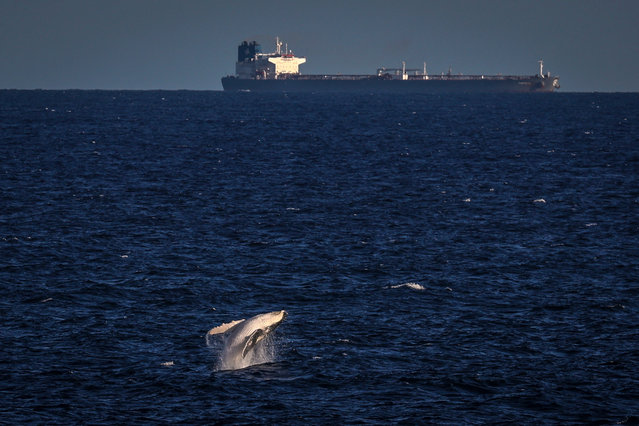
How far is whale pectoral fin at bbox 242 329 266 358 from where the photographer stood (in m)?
29.4

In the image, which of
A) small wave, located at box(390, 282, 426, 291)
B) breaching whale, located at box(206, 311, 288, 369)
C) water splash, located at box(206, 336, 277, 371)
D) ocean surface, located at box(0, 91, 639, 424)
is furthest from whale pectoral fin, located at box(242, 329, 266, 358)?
small wave, located at box(390, 282, 426, 291)

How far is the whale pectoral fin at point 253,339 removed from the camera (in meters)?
29.4

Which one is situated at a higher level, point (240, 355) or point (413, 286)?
point (240, 355)

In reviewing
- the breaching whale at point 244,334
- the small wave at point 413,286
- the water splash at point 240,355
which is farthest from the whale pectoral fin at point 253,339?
the small wave at point 413,286

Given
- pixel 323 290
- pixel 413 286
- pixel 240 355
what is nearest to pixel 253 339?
pixel 240 355

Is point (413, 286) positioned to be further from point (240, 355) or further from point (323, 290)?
point (240, 355)

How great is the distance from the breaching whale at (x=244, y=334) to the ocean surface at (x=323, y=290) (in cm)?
58

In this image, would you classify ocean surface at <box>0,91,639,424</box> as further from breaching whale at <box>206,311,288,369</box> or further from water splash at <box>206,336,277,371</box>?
breaching whale at <box>206,311,288,369</box>

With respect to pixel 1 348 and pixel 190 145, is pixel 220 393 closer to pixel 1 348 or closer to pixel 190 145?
pixel 1 348

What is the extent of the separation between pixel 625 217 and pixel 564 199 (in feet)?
26.9

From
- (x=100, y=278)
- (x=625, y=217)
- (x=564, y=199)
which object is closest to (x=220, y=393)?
(x=100, y=278)

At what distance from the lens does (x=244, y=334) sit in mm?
29594

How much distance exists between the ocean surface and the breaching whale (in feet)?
1.91

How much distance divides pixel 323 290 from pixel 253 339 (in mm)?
10950
